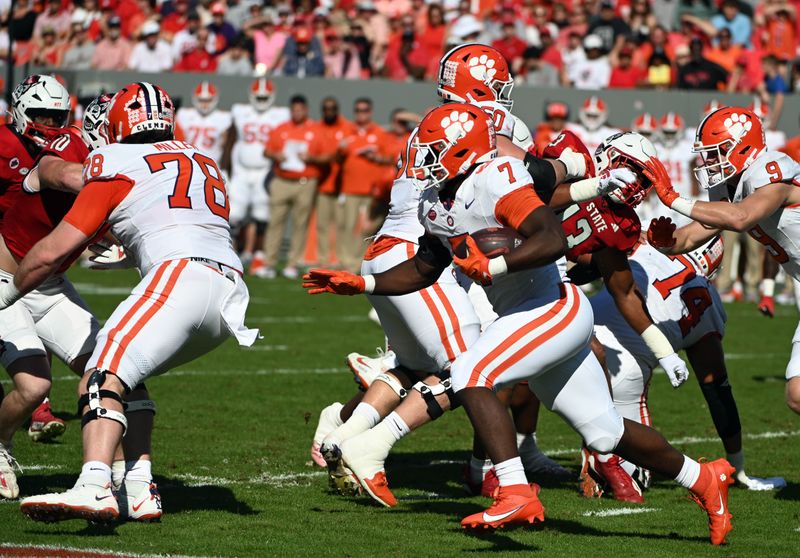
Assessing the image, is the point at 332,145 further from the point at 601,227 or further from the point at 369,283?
the point at 369,283

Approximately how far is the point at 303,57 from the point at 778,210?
13310mm

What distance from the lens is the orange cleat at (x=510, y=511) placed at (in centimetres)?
485

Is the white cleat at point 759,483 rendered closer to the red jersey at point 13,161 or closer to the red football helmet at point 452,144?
the red football helmet at point 452,144

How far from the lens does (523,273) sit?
5.16 meters

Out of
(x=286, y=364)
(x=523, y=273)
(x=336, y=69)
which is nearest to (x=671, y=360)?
(x=523, y=273)

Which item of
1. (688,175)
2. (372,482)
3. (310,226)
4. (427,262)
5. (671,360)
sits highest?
(427,262)

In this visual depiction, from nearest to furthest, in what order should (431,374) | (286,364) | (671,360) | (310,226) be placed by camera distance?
(671,360) < (431,374) < (286,364) < (310,226)

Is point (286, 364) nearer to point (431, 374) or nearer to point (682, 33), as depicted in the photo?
point (431, 374)

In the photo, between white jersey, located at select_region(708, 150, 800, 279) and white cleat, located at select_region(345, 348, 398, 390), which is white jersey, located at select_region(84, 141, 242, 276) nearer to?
white cleat, located at select_region(345, 348, 398, 390)

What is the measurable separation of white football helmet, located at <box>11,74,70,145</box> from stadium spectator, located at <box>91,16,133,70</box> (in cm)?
Result: 1335

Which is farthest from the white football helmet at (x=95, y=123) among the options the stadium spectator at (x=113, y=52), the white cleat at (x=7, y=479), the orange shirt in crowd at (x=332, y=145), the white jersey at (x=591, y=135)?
the stadium spectator at (x=113, y=52)

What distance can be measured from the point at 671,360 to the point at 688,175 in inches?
421

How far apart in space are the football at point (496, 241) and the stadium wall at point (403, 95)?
1289cm

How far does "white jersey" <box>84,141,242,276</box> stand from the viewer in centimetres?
531
